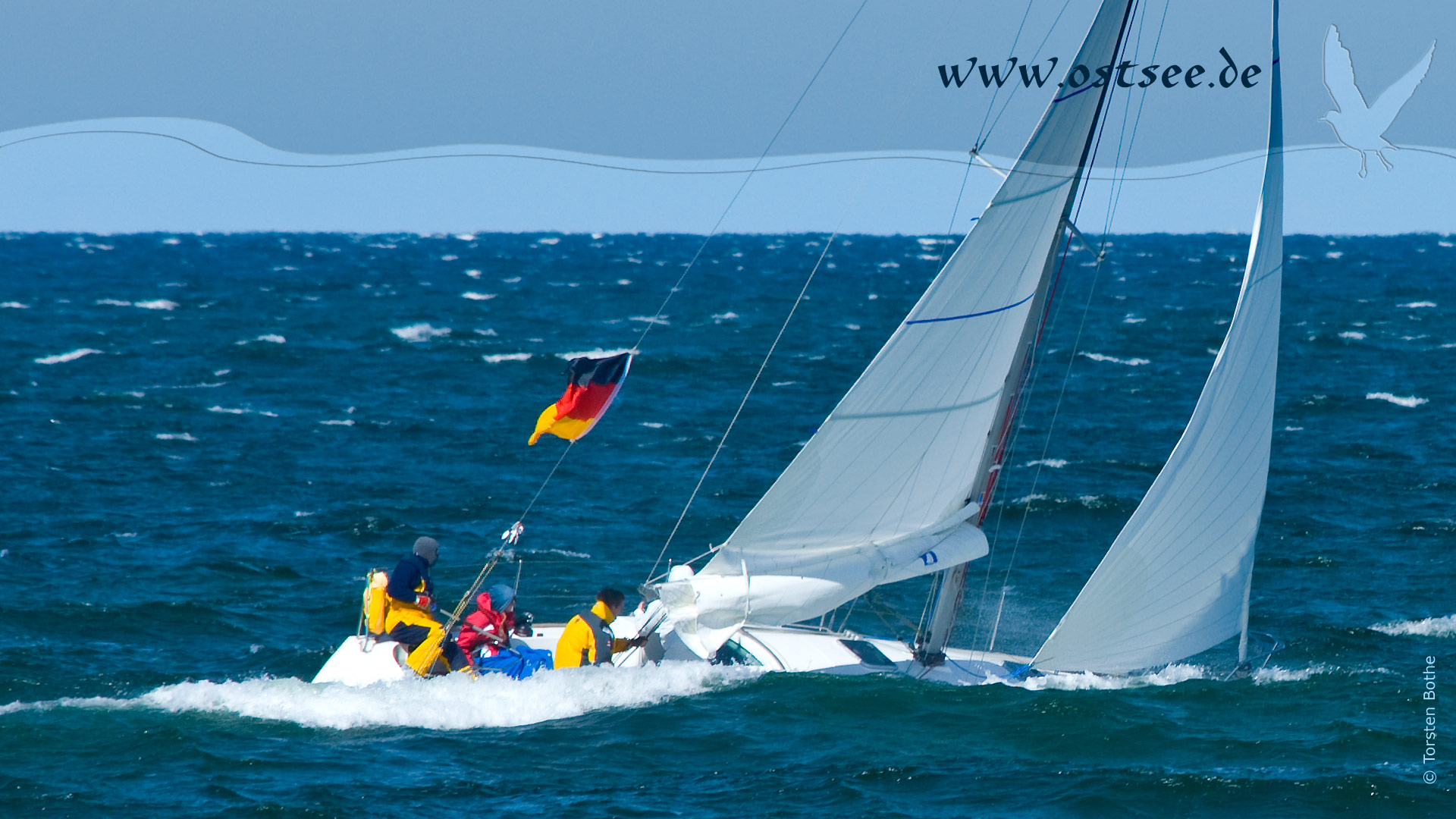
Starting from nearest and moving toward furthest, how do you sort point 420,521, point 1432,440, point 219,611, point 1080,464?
1. point 219,611
2. point 420,521
3. point 1080,464
4. point 1432,440

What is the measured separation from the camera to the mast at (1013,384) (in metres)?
13.5

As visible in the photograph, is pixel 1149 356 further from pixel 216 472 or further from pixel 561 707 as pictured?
pixel 561 707

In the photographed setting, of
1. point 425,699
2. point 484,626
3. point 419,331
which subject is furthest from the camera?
point 419,331

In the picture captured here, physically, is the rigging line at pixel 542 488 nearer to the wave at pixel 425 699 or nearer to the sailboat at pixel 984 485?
the wave at pixel 425 699

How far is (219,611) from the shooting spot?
62.5ft

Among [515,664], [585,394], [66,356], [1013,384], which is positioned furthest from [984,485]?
[66,356]

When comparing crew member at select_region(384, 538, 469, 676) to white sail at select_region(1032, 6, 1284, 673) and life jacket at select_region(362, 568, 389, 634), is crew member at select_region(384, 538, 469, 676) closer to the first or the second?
life jacket at select_region(362, 568, 389, 634)

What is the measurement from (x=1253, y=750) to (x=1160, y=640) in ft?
4.68

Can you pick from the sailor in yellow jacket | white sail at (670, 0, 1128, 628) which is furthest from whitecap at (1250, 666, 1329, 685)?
the sailor in yellow jacket

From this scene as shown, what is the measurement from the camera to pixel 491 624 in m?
15.3

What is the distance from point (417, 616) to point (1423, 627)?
13463 millimetres

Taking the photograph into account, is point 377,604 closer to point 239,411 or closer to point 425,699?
point 425,699

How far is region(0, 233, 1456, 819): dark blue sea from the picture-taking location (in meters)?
13.0

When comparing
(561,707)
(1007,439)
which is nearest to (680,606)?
(561,707)
